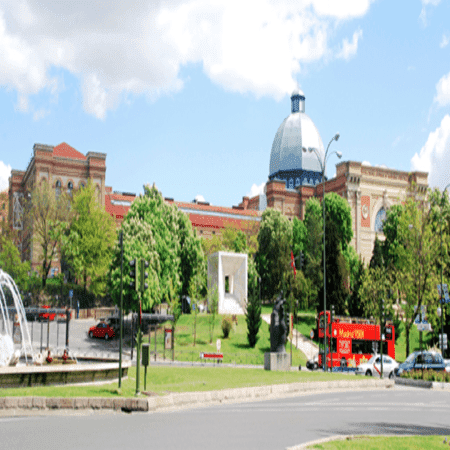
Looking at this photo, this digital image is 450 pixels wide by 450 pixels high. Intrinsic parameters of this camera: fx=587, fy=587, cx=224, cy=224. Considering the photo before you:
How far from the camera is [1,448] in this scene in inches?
397

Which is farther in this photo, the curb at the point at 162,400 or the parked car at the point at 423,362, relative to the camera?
the parked car at the point at 423,362

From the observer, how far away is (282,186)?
3971 inches

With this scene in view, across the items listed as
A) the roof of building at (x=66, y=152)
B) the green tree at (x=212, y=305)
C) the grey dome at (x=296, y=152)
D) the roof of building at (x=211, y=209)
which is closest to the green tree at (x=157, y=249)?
the green tree at (x=212, y=305)

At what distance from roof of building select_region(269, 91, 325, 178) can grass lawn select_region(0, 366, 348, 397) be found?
89.4 m

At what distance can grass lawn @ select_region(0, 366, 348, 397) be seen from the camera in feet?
54.3

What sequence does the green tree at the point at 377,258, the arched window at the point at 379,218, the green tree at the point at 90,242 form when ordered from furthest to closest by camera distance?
the arched window at the point at 379,218, the green tree at the point at 377,258, the green tree at the point at 90,242

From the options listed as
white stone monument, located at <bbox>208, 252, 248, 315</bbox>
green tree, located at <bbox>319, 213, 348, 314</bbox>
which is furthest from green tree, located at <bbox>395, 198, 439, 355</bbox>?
white stone monument, located at <bbox>208, 252, 248, 315</bbox>

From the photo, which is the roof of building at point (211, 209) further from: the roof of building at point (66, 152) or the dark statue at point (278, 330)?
the dark statue at point (278, 330)

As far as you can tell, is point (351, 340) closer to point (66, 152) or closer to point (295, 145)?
point (66, 152)

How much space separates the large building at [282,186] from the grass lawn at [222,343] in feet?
98.8

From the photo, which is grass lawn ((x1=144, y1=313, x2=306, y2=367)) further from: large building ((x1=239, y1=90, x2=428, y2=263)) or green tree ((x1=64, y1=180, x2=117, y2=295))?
large building ((x1=239, y1=90, x2=428, y2=263))

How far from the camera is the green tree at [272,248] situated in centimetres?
6675

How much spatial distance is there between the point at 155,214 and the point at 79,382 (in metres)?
37.4

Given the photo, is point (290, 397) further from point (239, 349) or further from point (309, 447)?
point (239, 349)
